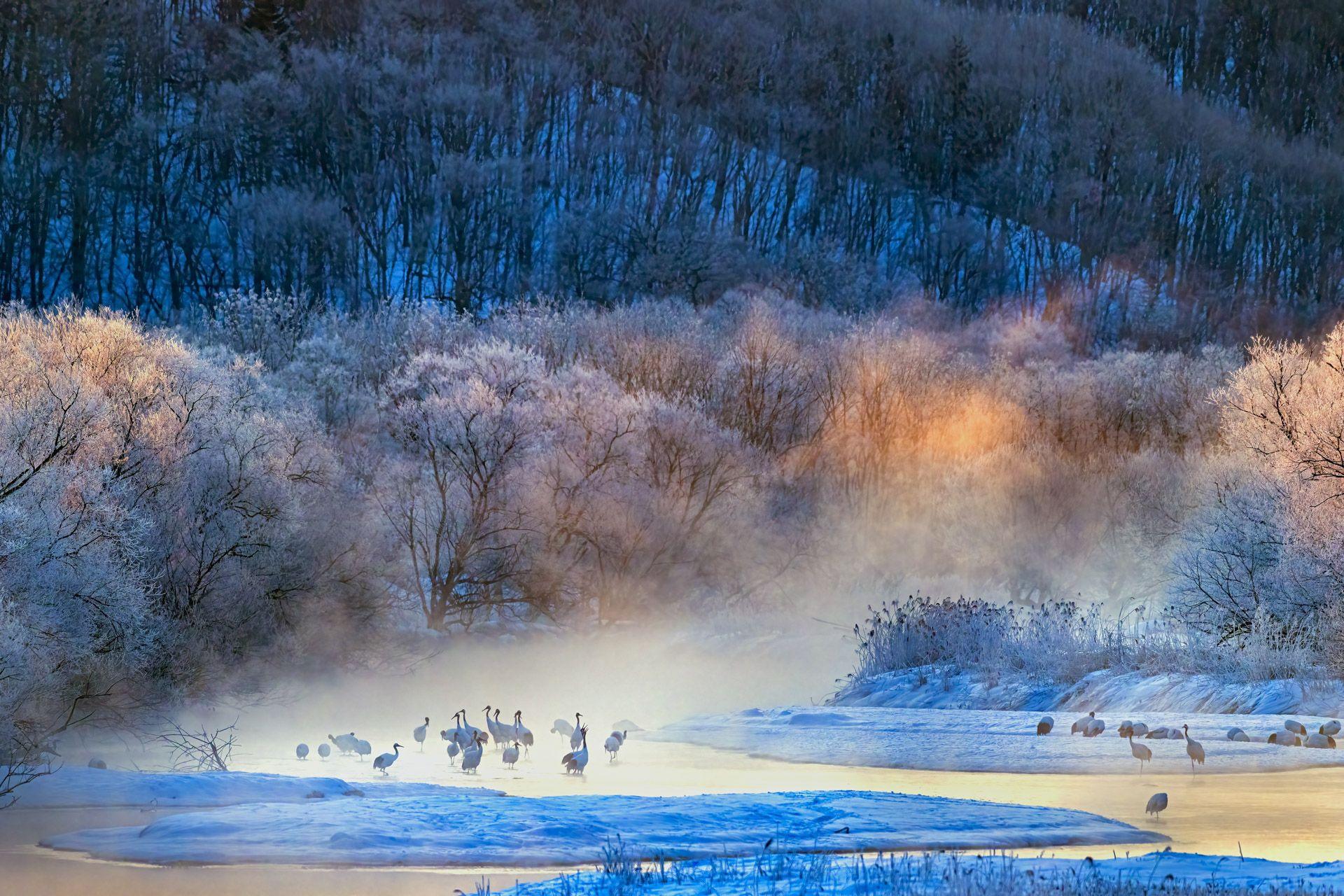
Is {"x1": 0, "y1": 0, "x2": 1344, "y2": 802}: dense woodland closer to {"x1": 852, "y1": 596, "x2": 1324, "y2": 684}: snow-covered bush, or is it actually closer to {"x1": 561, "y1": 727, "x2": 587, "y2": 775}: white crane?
{"x1": 852, "y1": 596, "x2": 1324, "y2": 684}: snow-covered bush

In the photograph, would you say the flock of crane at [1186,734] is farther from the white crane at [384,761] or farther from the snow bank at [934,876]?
the white crane at [384,761]

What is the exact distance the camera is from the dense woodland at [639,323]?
1148 inches

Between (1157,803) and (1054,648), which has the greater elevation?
(1054,648)

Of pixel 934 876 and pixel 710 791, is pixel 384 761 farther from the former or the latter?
pixel 934 876

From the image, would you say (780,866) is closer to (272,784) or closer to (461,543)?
(272,784)

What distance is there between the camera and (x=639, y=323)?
64438 millimetres

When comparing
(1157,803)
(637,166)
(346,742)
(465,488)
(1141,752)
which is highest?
(637,166)

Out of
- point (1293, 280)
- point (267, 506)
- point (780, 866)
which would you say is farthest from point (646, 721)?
point (1293, 280)

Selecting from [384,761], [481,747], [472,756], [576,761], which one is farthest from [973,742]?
[384,761]

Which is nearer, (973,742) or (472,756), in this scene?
(472,756)

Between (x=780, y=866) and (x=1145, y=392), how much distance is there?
5345 centimetres

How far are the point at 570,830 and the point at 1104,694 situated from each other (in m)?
14.0

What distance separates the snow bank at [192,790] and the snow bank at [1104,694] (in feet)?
38.1

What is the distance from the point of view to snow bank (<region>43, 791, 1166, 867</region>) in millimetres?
11852
